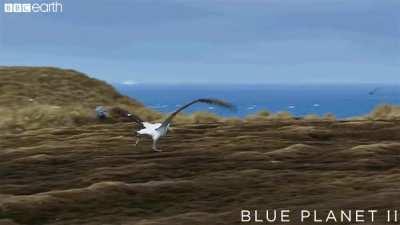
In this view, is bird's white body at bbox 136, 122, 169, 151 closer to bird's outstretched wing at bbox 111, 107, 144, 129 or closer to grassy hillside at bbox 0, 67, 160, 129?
bird's outstretched wing at bbox 111, 107, 144, 129

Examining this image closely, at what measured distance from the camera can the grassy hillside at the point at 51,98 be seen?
43656 mm

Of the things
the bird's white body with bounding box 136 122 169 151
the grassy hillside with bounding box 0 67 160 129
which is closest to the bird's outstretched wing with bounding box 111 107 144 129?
the bird's white body with bounding box 136 122 169 151

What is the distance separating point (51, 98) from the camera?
2361 inches

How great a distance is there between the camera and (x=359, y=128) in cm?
2767

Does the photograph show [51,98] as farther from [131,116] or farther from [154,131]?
[154,131]

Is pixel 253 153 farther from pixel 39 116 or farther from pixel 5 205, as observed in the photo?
pixel 39 116

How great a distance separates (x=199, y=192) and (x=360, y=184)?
354 centimetres

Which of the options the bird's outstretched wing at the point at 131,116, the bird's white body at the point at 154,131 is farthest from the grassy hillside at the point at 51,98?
the bird's white body at the point at 154,131

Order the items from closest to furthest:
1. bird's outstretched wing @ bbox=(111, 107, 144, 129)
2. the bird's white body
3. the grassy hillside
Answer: the bird's white body → bird's outstretched wing @ bbox=(111, 107, 144, 129) → the grassy hillside

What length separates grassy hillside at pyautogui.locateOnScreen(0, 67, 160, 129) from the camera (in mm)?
43656

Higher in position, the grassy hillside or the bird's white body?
the grassy hillside

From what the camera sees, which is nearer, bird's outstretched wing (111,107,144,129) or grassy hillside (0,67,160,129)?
bird's outstretched wing (111,107,144,129)

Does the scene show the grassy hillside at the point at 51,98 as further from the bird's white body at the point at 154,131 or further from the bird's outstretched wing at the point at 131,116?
the bird's white body at the point at 154,131

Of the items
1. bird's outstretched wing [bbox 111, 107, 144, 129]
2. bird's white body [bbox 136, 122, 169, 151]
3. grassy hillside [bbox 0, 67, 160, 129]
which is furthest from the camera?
grassy hillside [bbox 0, 67, 160, 129]
